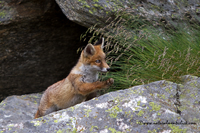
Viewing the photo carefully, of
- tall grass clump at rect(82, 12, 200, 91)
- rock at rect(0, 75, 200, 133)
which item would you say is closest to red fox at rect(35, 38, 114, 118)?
tall grass clump at rect(82, 12, 200, 91)

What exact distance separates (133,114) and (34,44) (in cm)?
440

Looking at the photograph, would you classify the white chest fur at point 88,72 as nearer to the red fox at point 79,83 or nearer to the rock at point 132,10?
the red fox at point 79,83

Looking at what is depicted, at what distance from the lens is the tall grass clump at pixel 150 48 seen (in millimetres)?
5117

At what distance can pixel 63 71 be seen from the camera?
7.83 metres

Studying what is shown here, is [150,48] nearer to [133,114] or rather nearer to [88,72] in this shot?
[88,72]

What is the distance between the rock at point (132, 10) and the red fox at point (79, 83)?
1.11 m

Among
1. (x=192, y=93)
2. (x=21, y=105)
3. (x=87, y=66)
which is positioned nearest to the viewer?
(x=192, y=93)

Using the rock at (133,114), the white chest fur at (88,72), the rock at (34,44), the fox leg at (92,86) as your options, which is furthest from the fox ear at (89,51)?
the rock at (34,44)

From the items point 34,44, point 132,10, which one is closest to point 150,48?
point 132,10

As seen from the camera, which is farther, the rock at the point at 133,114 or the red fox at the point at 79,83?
the red fox at the point at 79,83

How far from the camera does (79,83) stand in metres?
5.06

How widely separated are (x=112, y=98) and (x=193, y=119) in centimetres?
122

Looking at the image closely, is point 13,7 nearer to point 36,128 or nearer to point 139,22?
point 139,22

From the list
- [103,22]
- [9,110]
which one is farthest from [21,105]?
[103,22]
